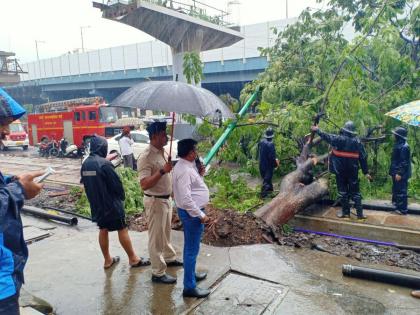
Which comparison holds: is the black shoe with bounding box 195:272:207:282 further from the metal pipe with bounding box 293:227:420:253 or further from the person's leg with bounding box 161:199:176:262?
the metal pipe with bounding box 293:227:420:253

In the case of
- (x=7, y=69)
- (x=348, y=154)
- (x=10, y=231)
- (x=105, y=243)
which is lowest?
(x=105, y=243)

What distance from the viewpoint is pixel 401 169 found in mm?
6469

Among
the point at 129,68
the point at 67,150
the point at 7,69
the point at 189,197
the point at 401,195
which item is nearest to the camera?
the point at 189,197

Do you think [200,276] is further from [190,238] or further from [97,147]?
[97,147]

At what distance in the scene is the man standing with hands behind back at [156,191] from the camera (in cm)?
395

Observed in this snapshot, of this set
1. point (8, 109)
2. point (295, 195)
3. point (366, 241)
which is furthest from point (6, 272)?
point (366, 241)

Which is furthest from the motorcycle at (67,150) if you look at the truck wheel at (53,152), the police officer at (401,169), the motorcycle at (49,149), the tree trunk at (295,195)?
the police officer at (401,169)

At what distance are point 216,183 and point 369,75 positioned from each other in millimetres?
4658

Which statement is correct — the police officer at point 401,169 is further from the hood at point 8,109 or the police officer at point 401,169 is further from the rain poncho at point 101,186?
the hood at point 8,109

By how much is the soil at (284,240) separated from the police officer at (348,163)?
0.78 meters

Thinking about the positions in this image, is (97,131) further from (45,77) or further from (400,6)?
(45,77)

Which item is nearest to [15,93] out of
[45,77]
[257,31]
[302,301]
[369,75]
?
[45,77]

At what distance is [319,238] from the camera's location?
6336 millimetres

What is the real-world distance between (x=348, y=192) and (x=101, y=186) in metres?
4.52
